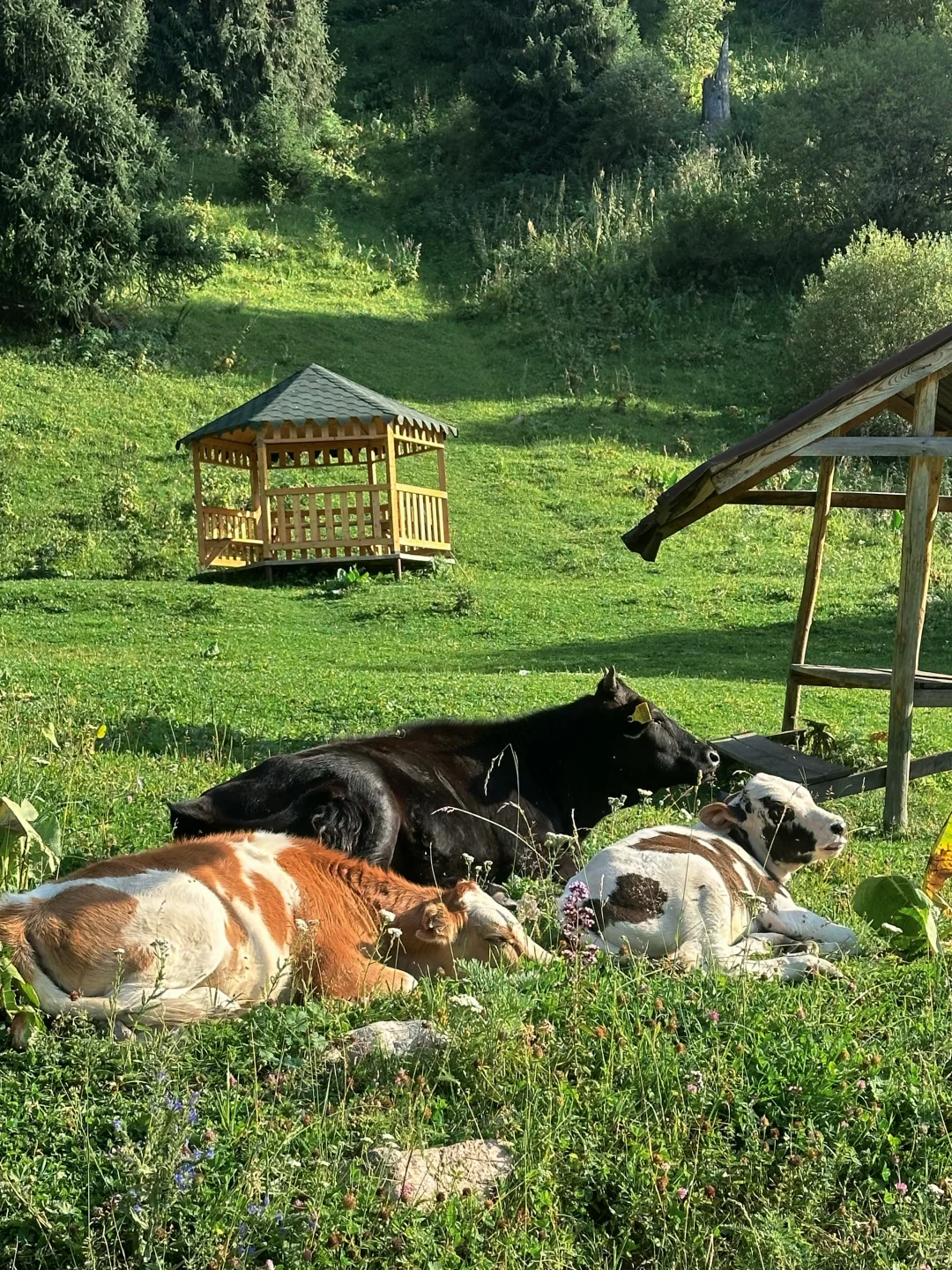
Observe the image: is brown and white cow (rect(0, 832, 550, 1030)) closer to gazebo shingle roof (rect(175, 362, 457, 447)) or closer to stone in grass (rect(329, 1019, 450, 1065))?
stone in grass (rect(329, 1019, 450, 1065))

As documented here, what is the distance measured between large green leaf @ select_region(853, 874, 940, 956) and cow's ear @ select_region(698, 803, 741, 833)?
24.3 inches

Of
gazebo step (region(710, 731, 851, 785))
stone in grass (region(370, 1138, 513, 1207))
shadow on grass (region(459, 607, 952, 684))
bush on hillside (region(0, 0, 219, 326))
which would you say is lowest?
shadow on grass (region(459, 607, 952, 684))

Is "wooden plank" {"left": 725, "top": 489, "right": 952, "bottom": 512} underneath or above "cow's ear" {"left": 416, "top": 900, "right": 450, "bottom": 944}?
above

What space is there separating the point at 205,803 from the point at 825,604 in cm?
1733

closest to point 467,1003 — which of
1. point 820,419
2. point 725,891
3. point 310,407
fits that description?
point 725,891

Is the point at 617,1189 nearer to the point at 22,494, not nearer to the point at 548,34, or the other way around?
the point at 22,494

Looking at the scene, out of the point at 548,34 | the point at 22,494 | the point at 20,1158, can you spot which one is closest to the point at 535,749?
the point at 20,1158

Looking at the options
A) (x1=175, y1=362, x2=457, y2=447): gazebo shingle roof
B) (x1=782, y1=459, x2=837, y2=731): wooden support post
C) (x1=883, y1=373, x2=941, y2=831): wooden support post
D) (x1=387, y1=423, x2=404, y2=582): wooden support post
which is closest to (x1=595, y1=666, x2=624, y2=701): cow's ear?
(x1=883, y1=373, x2=941, y2=831): wooden support post

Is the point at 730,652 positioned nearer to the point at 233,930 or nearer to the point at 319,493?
the point at 319,493

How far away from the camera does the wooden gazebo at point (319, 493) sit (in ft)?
85.7

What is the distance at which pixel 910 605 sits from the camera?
1046 cm

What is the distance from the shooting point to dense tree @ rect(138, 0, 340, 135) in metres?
51.7

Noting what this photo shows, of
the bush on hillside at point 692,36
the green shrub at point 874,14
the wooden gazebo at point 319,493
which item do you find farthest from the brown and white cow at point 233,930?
the bush on hillside at point 692,36

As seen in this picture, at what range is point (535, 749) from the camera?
779 centimetres
